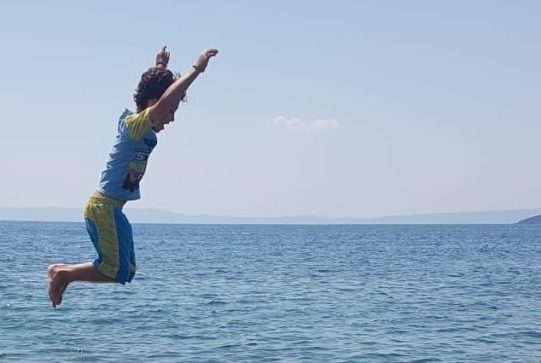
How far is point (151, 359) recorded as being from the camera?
843 inches

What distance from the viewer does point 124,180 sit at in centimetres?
630

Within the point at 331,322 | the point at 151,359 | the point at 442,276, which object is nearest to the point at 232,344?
the point at 151,359

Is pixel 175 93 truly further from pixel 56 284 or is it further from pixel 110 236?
pixel 56 284

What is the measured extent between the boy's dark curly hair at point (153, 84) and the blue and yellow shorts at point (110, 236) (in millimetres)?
799

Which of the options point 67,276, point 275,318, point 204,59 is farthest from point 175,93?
point 275,318

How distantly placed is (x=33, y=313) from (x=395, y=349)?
44.7 feet

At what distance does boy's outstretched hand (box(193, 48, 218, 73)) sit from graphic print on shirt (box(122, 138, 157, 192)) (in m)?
0.75

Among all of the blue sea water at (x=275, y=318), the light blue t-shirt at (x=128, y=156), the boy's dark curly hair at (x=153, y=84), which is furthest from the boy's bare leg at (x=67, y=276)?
the blue sea water at (x=275, y=318)

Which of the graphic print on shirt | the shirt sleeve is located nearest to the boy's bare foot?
the graphic print on shirt

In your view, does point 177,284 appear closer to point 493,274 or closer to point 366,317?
point 366,317

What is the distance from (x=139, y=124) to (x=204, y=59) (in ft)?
2.33

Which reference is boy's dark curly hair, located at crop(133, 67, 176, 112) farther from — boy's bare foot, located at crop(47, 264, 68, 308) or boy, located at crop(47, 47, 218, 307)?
boy's bare foot, located at crop(47, 264, 68, 308)

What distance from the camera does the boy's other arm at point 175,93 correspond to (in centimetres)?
579

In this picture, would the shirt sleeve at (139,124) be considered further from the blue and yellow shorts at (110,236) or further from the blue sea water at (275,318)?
the blue sea water at (275,318)
